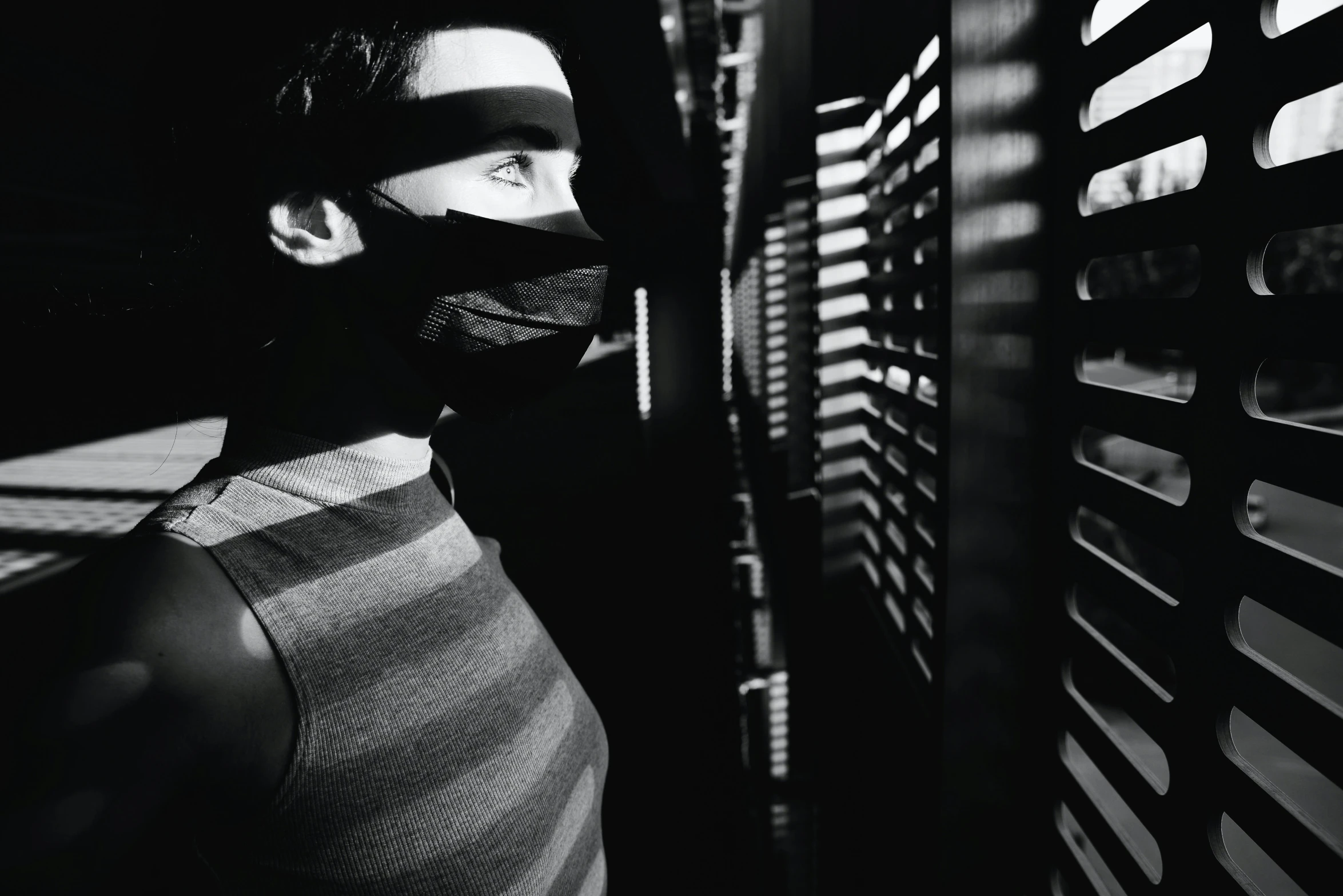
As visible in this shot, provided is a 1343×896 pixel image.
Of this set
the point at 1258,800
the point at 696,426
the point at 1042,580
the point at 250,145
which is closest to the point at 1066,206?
the point at 1042,580

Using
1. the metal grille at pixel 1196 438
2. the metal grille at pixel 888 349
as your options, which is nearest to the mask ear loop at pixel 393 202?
the metal grille at pixel 888 349

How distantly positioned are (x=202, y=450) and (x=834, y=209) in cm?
347

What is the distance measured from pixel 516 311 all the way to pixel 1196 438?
79 centimetres

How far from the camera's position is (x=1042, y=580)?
3.43 feet

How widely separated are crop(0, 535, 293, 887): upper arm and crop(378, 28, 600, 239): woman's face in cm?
49

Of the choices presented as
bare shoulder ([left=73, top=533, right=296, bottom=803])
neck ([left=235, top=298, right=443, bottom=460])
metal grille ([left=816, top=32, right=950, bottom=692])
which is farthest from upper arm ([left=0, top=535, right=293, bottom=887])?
metal grille ([left=816, top=32, right=950, bottom=692])

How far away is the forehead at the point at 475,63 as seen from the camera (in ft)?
2.90

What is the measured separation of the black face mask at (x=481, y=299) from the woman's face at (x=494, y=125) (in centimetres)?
2

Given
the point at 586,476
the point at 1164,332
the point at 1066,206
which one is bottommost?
the point at 586,476

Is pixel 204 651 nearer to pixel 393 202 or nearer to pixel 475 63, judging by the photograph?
pixel 393 202

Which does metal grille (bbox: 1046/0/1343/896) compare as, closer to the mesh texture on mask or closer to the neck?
the mesh texture on mask

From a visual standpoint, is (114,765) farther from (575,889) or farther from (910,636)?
(910,636)

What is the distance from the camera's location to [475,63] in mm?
898

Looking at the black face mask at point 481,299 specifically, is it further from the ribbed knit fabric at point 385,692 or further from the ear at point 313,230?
the ribbed knit fabric at point 385,692
